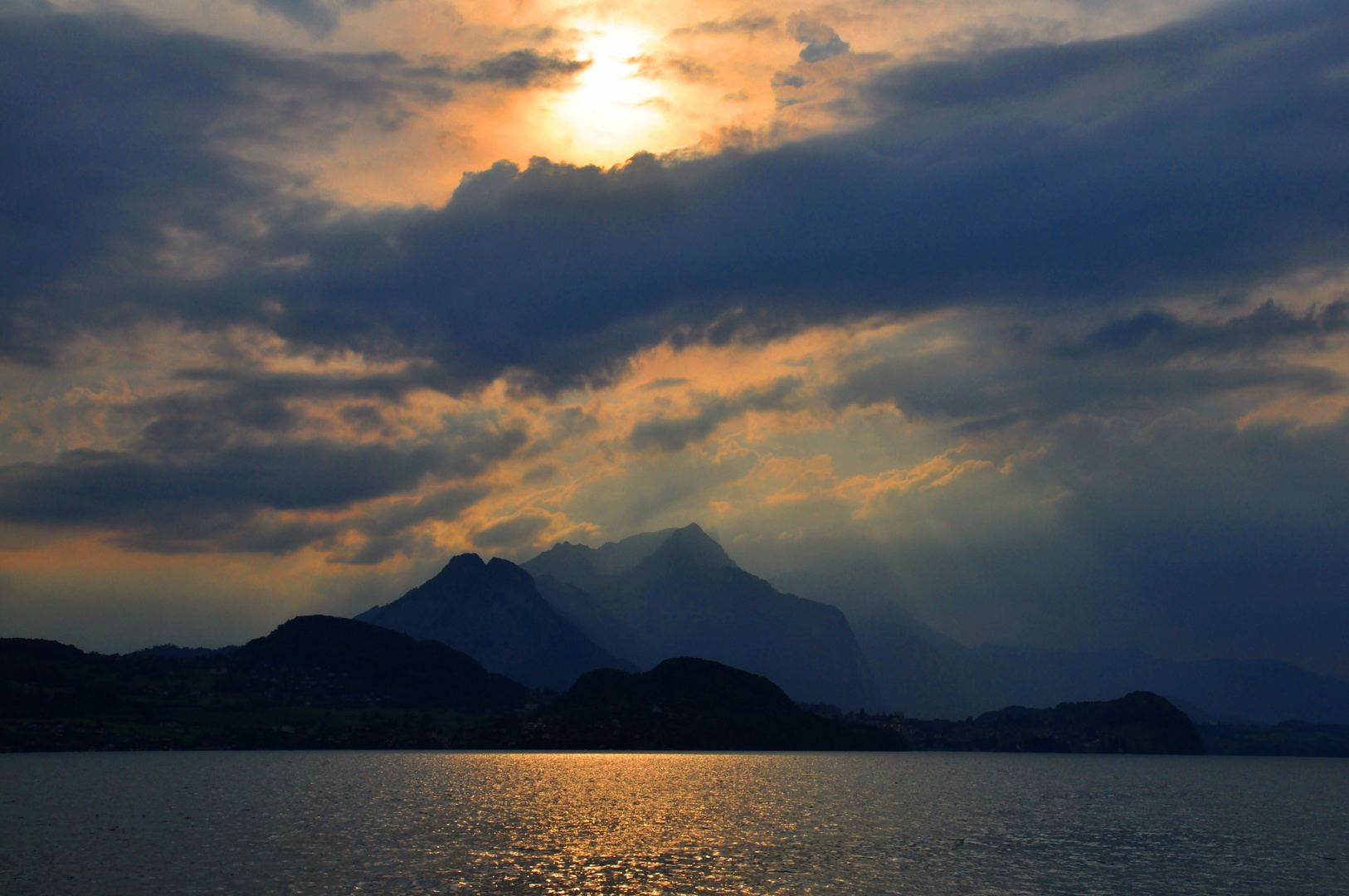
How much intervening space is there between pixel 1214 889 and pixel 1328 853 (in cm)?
4856

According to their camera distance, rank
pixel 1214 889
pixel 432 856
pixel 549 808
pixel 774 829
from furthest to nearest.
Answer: pixel 549 808, pixel 774 829, pixel 432 856, pixel 1214 889

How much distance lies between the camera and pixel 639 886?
3794 inches

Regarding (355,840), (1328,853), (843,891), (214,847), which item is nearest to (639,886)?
(843,891)

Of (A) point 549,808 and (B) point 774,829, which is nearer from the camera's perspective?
(B) point 774,829

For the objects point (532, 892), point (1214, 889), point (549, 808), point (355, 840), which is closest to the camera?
point (532, 892)

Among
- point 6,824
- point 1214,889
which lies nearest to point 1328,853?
point 1214,889

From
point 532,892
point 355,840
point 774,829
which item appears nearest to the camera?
point 532,892

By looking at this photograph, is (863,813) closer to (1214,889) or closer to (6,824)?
(1214,889)

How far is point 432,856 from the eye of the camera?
366ft

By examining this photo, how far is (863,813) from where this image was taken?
174750mm

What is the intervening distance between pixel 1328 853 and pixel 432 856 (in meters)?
123

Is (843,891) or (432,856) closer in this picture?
(843,891)

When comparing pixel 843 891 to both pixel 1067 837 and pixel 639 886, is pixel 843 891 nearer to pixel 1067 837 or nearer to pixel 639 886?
pixel 639 886

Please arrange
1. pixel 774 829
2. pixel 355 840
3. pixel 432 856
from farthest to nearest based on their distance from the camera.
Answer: pixel 774 829
pixel 355 840
pixel 432 856
